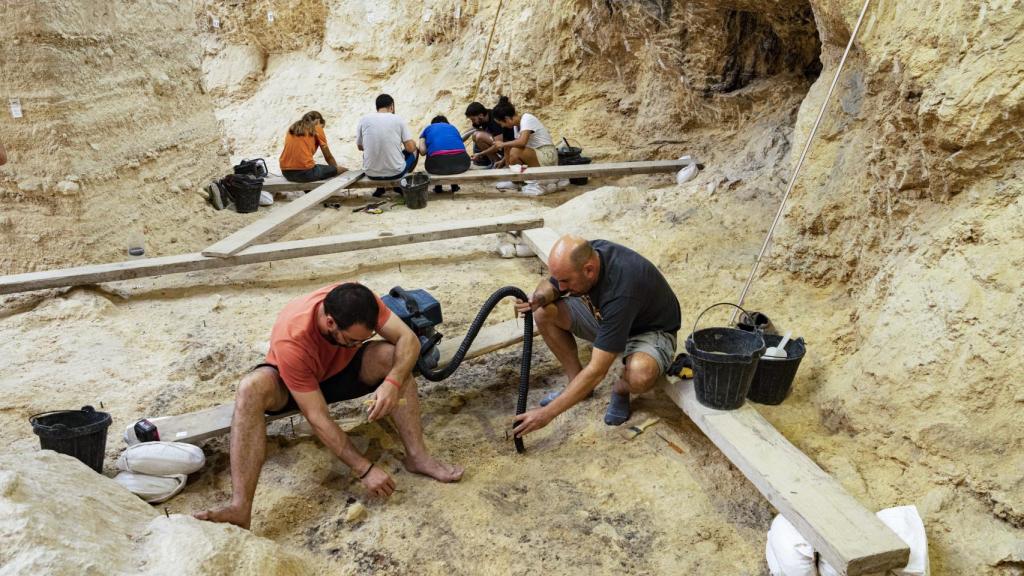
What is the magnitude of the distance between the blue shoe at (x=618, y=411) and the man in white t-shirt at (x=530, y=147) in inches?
176

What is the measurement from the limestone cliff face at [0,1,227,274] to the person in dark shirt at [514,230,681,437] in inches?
133

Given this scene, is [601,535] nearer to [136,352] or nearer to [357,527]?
[357,527]

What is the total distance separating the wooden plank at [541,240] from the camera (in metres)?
5.21

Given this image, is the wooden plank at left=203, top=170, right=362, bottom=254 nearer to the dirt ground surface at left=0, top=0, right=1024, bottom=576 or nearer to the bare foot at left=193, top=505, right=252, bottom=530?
the dirt ground surface at left=0, top=0, right=1024, bottom=576

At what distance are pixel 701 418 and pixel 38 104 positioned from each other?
4533 millimetres

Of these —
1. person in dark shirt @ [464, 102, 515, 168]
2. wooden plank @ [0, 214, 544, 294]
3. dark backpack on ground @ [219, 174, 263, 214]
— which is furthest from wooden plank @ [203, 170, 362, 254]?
person in dark shirt @ [464, 102, 515, 168]

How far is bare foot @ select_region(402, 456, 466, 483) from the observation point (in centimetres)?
316

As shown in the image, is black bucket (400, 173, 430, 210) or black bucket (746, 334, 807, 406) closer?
black bucket (746, 334, 807, 406)

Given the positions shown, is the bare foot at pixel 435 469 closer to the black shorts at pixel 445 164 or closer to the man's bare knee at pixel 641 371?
the man's bare knee at pixel 641 371

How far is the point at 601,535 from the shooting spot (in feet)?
9.38

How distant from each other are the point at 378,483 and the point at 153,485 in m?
0.92

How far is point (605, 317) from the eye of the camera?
3170 millimetres

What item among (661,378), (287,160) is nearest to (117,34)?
(287,160)

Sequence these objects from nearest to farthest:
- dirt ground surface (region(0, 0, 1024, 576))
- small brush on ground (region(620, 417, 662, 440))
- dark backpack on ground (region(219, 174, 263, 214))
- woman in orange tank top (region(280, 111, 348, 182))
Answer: dirt ground surface (region(0, 0, 1024, 576))
small brush on ground (region(620, 417, 662, 440))
dark backpack on ground (region(219, 174, 263, 214))
woman in orange tank top (region(280, 111, 348, 182))
